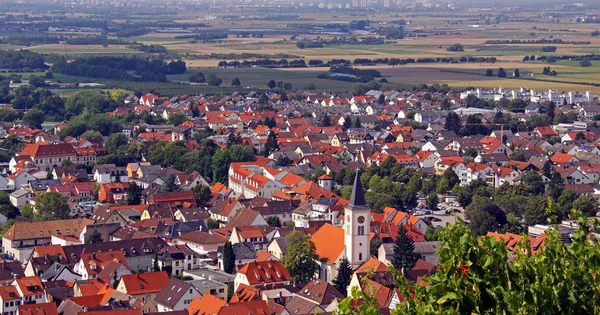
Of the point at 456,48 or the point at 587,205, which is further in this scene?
the point at 456,48

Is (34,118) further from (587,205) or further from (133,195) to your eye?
(587,205)

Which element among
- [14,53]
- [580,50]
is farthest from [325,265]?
[580,50]

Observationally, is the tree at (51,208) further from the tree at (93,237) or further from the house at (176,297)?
the house at (176,297)

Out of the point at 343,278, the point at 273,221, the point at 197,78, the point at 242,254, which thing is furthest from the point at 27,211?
the point at 197,78

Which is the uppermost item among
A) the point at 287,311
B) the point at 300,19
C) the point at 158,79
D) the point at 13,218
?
the point at 287,311

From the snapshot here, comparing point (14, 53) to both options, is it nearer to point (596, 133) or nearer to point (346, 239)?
point (596, 133)

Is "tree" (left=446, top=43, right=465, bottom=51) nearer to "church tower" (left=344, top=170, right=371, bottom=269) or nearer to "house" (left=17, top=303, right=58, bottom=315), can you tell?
"church tower" (left=344, top=170, right=371, bottom=269)

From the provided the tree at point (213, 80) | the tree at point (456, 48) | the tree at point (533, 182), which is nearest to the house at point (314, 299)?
the tree at point (533, 182)
